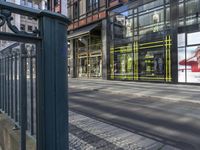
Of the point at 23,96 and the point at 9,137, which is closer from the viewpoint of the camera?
the point at 23,96

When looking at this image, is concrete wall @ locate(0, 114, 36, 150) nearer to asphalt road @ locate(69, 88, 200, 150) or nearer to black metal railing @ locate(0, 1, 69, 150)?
black metal railing @ locate(0, 1, 69, 150)

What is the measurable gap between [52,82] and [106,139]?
350cm

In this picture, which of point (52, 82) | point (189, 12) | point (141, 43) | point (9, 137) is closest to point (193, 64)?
point (189, 12)

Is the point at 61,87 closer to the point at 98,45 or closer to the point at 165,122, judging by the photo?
the point at 165,122

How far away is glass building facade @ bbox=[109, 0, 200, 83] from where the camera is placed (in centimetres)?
1986

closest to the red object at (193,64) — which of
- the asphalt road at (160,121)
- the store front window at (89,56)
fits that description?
Result: the asphalt road at (160,121)

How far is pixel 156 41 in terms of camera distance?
2256 cm

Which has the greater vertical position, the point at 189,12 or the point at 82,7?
the point at 82,7

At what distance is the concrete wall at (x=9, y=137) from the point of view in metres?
3.21

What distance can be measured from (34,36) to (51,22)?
0.65ft

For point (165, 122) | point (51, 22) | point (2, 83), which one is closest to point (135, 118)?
point (165, 122)

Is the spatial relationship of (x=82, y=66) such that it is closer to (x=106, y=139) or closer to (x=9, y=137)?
(x=106, y=139)

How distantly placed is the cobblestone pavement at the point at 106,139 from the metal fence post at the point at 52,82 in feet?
8.63

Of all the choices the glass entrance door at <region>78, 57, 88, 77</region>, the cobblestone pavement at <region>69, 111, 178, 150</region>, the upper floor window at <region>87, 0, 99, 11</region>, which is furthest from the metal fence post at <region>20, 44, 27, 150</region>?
the glass entrance door at <region>78, 57, 88, 77</region>
